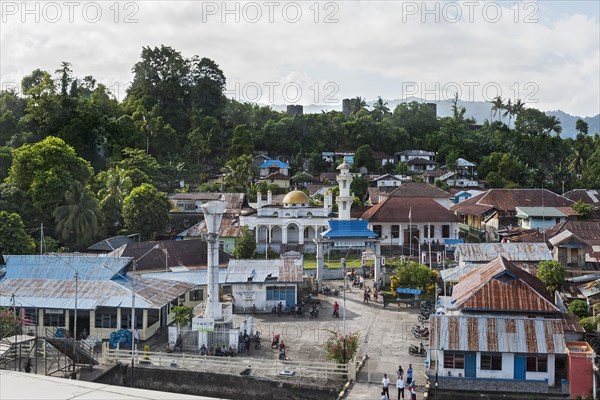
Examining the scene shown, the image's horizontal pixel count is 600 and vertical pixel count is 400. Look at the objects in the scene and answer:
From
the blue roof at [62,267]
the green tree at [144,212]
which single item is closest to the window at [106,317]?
the blue roof at [62,267]

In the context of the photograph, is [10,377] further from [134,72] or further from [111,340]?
[134,72]

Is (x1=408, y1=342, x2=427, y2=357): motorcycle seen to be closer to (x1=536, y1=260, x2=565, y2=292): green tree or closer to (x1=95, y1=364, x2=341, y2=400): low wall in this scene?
(x1=95, y1=364, x2=341, y2=400): low wall

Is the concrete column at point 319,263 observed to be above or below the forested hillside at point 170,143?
below

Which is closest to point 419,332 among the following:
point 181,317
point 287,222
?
point 181,317

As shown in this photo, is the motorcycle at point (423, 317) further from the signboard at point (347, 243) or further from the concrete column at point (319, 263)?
the signboard at point (347, 243)

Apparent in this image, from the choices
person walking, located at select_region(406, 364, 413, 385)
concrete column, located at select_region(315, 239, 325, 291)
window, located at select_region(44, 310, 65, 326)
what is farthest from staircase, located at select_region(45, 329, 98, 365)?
concrete column, located at select_region(315, 239, 325, 291)

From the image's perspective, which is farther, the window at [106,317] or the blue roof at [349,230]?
the blue roof at [349,230]
